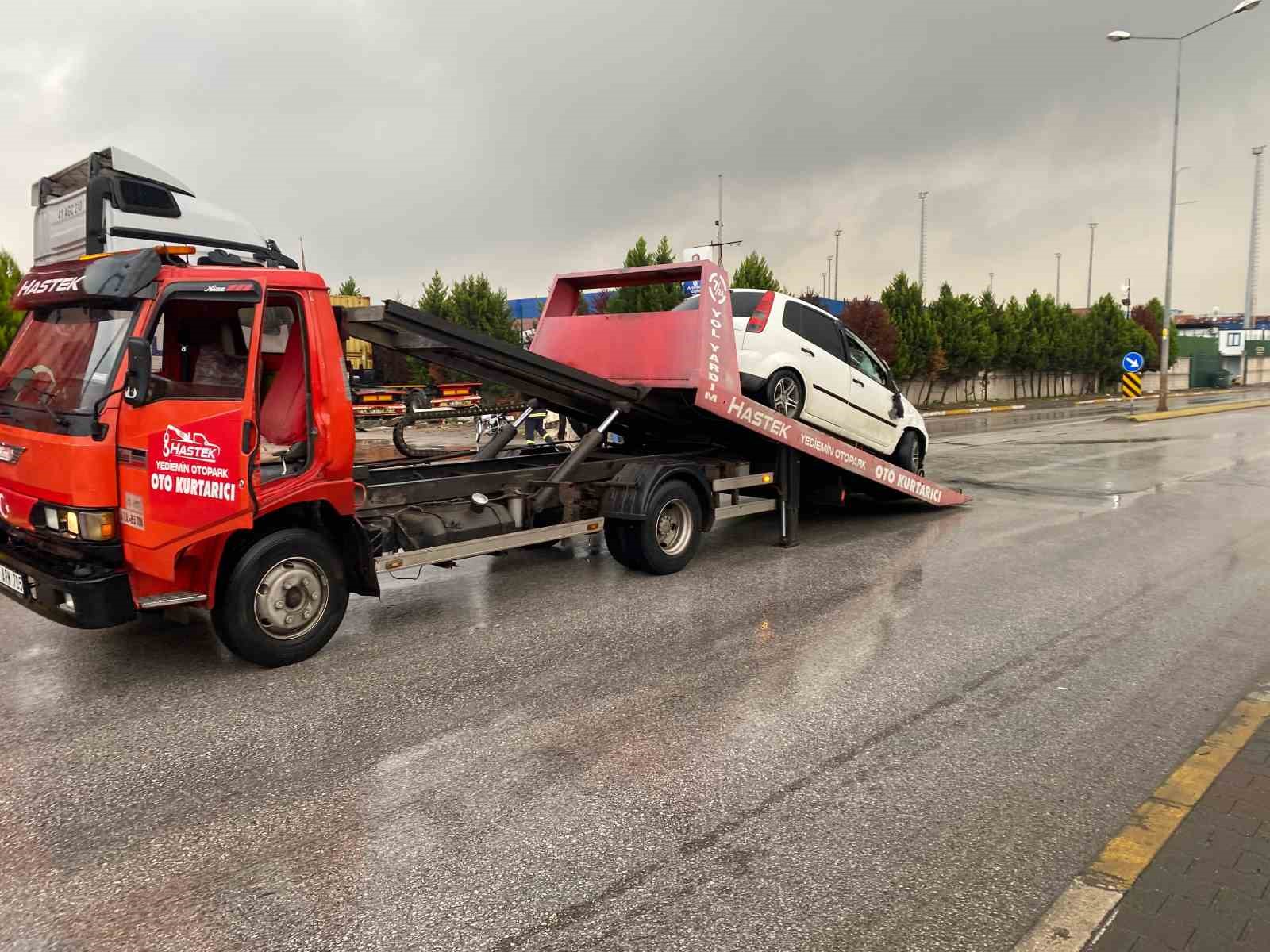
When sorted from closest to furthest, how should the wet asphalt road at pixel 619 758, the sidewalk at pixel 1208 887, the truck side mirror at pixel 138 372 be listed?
the sidewalk at pixel 1208 887, the wet asphalt road at pixel 619 758, the truck side mirror at pixel 138 372

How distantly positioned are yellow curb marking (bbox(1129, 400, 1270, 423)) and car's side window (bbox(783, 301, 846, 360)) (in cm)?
2071

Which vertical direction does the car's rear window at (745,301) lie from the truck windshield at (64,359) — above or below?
above

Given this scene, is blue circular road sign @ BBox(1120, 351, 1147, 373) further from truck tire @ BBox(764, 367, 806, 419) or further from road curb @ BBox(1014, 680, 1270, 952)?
road curb @ BBox(1014, 680, 1270, 952)

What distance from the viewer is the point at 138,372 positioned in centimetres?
473

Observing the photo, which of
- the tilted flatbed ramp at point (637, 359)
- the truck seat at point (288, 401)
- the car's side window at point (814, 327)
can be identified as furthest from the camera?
the car's side window at point (814, 327)

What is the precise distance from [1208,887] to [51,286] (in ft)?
20.8

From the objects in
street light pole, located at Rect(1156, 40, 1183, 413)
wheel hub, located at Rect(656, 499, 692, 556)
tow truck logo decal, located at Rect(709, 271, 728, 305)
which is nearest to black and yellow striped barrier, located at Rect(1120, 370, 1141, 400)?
street light pole, located at Rect(1156, 40, 1183, 413)

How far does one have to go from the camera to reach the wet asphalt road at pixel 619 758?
3088 mm

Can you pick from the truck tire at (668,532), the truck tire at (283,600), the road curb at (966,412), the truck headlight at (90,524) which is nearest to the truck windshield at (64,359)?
the truck headlight at (90,524)

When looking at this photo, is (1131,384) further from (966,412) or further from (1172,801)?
(1172,801)

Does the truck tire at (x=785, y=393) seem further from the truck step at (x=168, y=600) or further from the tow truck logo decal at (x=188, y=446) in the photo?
the truck step at (x=168, y=600)

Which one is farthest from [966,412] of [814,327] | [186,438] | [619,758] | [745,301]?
[186,438]

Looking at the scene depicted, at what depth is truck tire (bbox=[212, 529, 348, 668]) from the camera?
16.8ft

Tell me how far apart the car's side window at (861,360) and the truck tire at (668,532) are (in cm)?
295
